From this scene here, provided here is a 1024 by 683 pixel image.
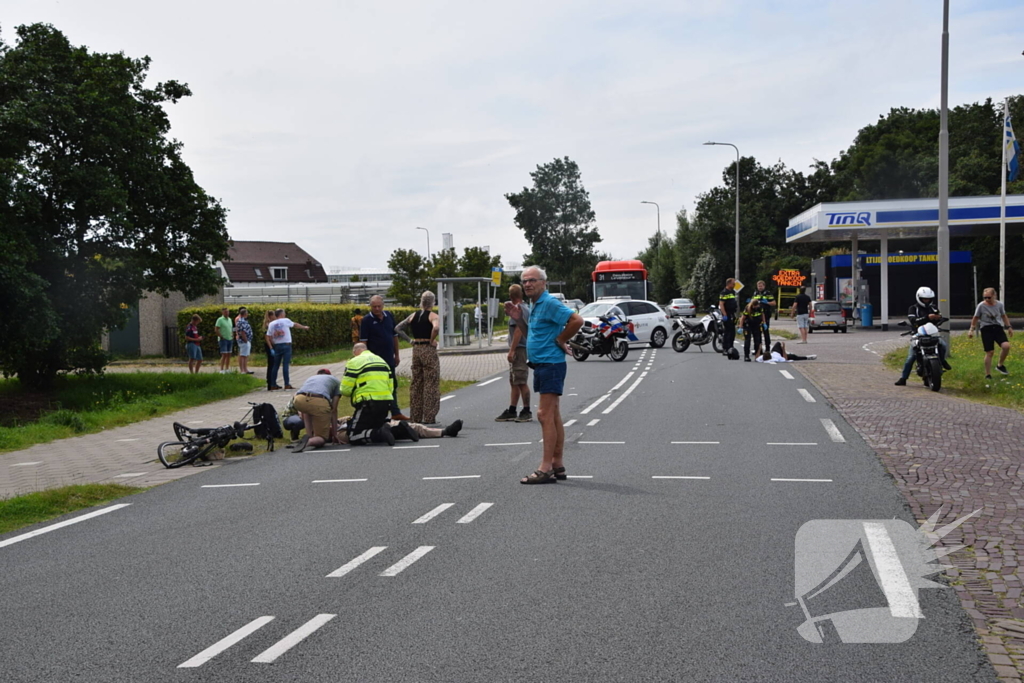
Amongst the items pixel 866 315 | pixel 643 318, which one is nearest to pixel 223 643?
pixel 643 318

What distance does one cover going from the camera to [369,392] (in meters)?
12.4

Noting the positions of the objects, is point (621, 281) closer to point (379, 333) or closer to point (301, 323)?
point (301, 323)

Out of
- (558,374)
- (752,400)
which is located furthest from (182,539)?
(752,400)

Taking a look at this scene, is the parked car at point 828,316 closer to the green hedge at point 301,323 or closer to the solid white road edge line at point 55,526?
the green hedge at point 301,323

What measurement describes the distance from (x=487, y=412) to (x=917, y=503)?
29.0ft

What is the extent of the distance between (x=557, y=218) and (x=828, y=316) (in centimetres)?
6015

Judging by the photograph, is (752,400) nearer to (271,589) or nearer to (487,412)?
(487,412)

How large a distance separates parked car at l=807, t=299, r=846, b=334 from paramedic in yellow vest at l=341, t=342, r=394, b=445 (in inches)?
1346

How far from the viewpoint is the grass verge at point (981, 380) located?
1565 cm

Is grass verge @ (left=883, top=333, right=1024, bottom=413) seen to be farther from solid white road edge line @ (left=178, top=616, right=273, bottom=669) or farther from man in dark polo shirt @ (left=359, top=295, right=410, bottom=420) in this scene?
solid white road edge line @ (left=178, top=616, right=273, bottom=669)

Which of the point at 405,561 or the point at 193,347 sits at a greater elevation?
the point at 193,347

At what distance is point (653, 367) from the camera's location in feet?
81.3

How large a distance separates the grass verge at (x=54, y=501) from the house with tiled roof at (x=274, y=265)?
89349 millimetres

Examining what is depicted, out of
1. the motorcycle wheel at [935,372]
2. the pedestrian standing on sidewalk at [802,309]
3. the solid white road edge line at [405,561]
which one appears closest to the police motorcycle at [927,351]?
the motorcycle wheel at [935,372]
